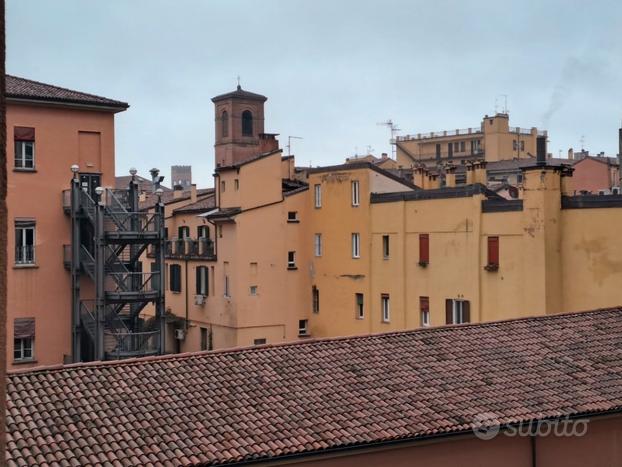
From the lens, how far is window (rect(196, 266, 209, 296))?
45.0m

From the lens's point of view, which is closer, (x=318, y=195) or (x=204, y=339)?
(x=318, y=195)

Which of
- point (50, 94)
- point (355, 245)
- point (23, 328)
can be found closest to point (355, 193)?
point (355, 245)

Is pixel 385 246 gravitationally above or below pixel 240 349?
above

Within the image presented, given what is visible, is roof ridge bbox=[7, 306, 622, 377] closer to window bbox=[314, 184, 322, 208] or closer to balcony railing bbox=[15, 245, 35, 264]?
balcony railing bbox=[15, 245, 35, 264]

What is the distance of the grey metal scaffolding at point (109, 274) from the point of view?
27.8 metres

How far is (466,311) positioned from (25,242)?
16.3 m

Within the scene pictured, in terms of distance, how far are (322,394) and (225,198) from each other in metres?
29.4

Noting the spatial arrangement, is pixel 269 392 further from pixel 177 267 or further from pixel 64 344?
pixel 177 267

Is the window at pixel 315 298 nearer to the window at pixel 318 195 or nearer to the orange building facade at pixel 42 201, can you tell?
the window at pixel 318 195

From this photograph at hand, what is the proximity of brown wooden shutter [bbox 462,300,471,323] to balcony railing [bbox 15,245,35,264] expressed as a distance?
52.3 ft

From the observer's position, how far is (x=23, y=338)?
27891 mm

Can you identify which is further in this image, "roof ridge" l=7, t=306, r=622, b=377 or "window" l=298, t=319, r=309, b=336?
"window" l=298, t=319, r=309, b=336

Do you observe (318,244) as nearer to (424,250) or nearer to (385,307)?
(385,307)

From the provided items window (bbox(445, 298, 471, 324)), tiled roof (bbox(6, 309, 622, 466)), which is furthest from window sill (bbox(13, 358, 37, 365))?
window (bbox(445, 298, 471, 324))
